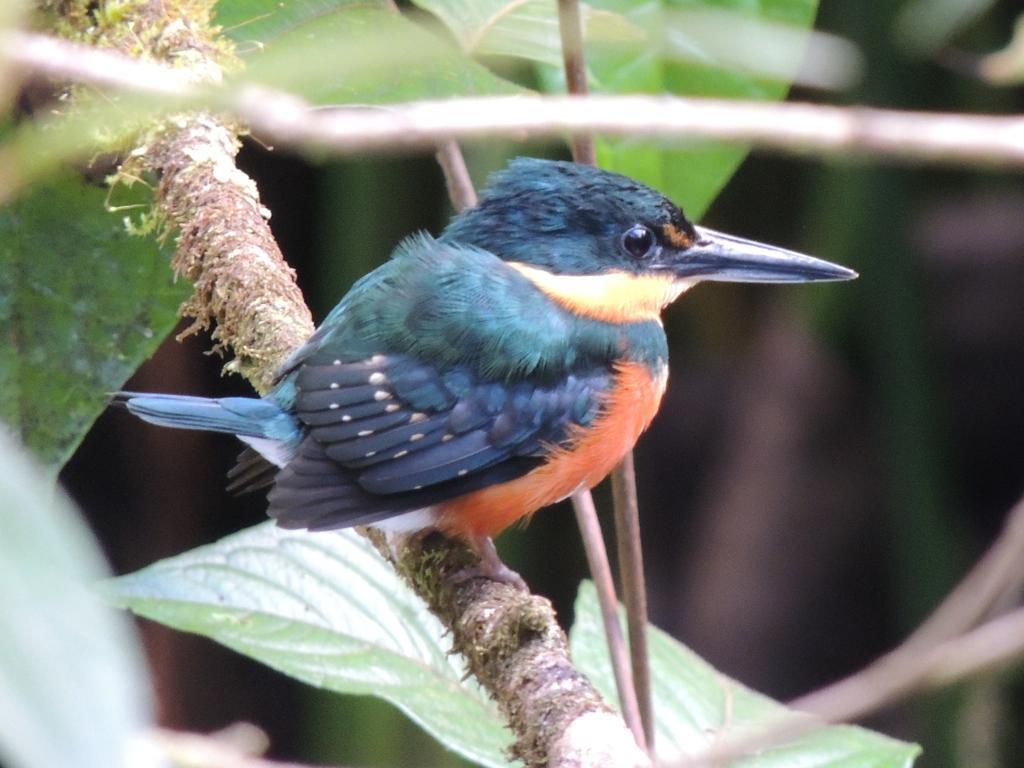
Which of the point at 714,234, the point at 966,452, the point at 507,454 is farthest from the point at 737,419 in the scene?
the point at 507,454

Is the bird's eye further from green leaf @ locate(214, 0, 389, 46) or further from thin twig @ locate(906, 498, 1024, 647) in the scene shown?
thin twig @ locate(906, 498, 1024, 647)

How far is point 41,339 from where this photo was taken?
7.18 feet

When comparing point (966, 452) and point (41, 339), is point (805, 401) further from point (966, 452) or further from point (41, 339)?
point (41, 339)

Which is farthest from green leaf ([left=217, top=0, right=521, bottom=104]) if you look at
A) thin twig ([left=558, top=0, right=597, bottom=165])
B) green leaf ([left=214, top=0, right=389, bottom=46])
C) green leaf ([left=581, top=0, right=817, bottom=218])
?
green leaf ([left=581, top=0, right=817, bottom=218])

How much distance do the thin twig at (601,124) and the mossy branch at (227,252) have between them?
1230 mm

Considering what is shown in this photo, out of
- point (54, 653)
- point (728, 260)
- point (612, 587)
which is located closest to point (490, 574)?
point (612, 587)

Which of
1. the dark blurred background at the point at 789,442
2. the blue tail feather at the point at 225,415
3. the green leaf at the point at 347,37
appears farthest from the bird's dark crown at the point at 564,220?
the dark blurred background at the point at 789,442

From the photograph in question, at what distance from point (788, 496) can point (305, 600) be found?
10.3 feet

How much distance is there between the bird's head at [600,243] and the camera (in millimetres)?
2379

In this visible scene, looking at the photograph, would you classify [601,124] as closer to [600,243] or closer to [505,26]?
[505,26]

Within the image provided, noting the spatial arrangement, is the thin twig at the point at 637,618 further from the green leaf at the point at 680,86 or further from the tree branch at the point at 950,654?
the tree branch at the point at 950,654

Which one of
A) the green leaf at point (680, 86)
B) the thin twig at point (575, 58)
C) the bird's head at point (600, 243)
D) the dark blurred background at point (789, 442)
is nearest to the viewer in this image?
the thin twig at point (575, 58)

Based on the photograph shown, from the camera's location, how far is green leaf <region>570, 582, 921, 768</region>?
194cm

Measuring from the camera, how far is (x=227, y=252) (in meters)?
2.23
